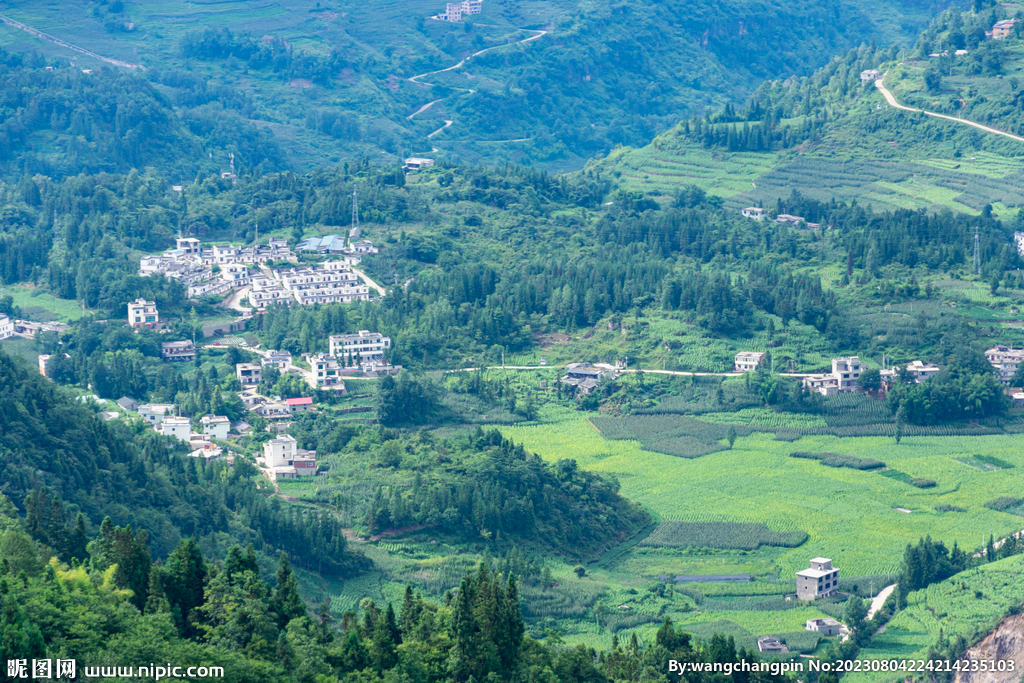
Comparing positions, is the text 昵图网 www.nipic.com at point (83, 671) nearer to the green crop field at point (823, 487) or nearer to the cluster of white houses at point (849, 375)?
the green crop field at point (823, 487)

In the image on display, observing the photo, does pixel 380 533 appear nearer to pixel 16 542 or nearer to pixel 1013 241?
pixel 16 542

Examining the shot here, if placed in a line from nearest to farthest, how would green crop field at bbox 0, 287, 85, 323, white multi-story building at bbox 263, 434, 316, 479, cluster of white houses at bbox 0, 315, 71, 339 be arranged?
white multi-story building at bbox 263, 434, 316, 479
cluster of white houses at bbox 0, 315, 71, 339
green crop field at bbox 0, 287, 85, 323

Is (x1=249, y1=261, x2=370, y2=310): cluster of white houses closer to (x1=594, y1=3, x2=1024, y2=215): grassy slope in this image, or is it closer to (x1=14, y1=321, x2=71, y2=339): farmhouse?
(x1=14, y1=321, x2=71, y2=339): farmhouse

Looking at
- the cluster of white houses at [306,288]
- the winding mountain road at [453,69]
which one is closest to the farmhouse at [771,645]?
the cluster of white houses at [306,288]

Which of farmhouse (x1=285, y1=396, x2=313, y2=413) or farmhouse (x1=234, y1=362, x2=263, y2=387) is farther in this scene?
farmhouse (x1=234, y1=362, x2=263, y2=387)

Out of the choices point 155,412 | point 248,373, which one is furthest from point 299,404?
point 155,412

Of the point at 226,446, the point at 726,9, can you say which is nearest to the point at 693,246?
the point at 226,446

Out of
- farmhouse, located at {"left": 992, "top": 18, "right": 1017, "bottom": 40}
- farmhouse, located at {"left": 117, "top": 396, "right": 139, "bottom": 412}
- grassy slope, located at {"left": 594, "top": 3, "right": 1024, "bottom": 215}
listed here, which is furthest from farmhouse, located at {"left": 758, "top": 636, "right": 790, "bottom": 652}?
farmhouse, located at {"left": 992, "top": 18, "right": 1017, "bottom": 40}
